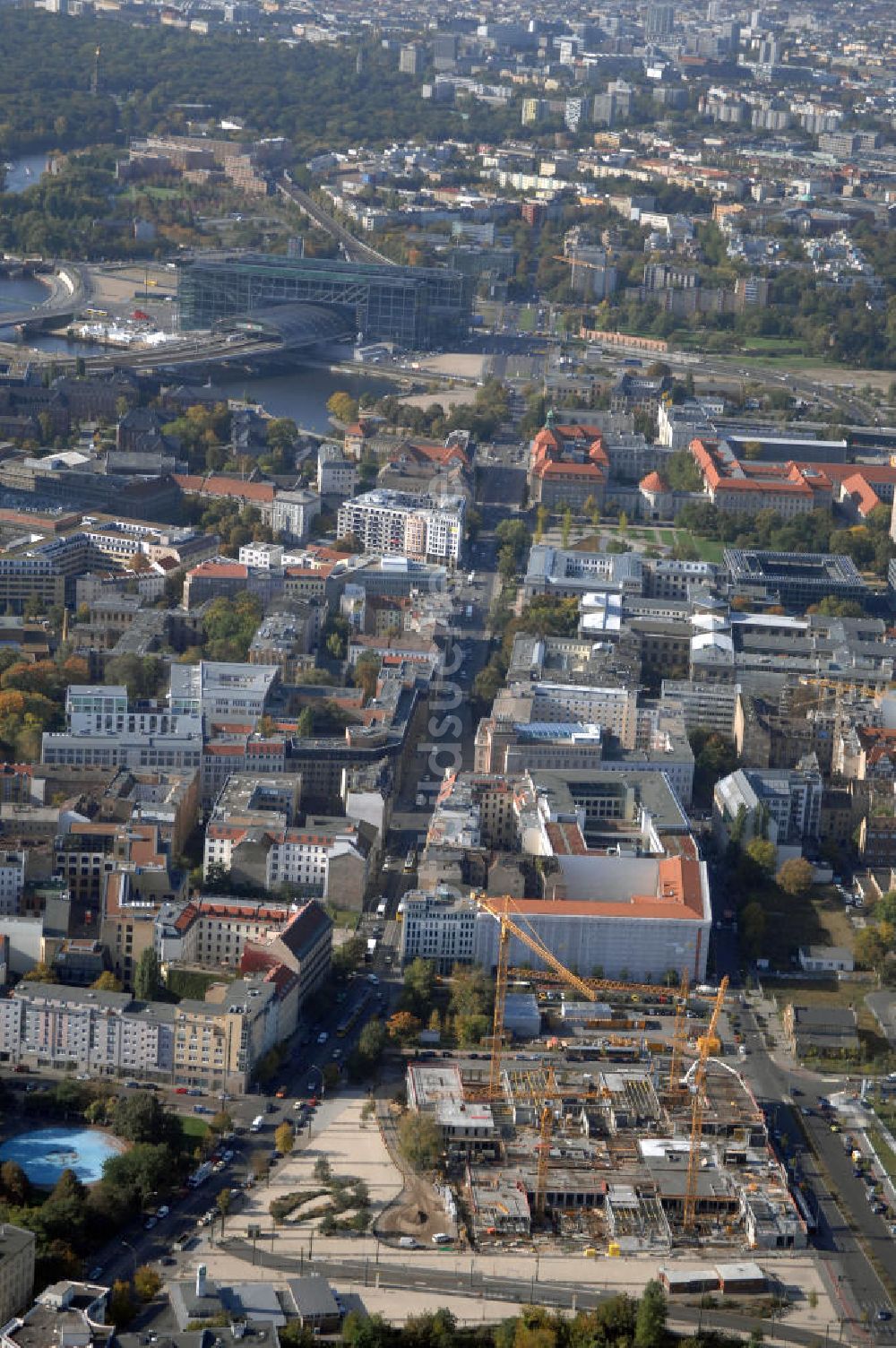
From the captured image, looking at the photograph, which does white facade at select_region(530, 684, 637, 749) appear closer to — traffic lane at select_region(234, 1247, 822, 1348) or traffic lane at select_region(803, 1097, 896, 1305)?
traffic lane at select_region(803, 1097, 896, 1305)

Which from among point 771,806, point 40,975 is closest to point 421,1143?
point 40,975

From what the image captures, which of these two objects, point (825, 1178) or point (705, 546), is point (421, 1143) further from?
point (705, 546)

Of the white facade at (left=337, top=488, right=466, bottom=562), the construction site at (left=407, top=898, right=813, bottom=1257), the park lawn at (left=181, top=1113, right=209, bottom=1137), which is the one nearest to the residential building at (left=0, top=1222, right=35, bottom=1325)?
the park lawn at (left=181, top=1113, right=209, bottom=1137)

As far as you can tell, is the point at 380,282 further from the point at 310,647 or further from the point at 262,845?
the point at 262,845

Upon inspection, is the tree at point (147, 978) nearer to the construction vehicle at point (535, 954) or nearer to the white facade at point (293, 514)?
the construction vehicle at point (535, 954)

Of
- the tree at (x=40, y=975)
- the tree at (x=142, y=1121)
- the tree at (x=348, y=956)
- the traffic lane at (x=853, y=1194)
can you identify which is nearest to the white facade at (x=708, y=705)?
the tree at (x=348, y=956)

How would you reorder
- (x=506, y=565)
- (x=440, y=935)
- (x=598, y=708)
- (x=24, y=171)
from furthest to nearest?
(x=24, y=171), (x=506, y=565), (x=598, y=708), (x=440, y=935)
